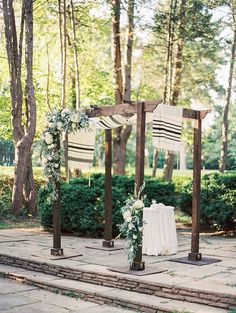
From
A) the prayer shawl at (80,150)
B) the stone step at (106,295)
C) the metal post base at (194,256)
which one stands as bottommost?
the stone step at (106,295)

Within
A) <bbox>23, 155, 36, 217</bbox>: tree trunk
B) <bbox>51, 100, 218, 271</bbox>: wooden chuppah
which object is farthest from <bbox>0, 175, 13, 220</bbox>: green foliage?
<bbox>51, 100, 218, 271</bbox>: wooden chuppah

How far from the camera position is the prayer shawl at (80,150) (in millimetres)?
8789

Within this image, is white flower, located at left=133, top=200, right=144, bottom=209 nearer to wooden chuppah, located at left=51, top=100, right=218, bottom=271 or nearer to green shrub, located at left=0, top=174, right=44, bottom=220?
wooden chuppah, located at left=51, top=100, right=218, bottom=271

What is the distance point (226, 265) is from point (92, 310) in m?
2.47

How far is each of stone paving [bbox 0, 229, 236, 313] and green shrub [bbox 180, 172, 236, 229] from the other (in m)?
0.42

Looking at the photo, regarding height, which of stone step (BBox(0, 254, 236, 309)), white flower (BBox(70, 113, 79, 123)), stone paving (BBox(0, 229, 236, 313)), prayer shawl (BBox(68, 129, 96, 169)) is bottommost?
stone step (BBox(0, 254, 236, 309))

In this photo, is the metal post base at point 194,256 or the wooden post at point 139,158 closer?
the wooden post at point 139,158

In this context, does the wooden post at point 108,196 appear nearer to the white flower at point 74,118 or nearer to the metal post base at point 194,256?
the white flower at point 74,118

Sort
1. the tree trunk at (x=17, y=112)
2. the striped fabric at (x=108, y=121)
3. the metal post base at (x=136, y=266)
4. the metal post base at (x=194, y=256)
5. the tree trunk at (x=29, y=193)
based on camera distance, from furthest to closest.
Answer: the tree trunk at (x=29, y=193) < the tree trunk at (x=17, y=112) < the striped fabric at (x=108, y=121) < the metal post base at (x=194, y=256) < the metal post base at (x=136, y=266)

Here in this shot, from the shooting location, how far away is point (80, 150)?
8852 mm

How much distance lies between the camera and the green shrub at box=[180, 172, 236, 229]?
10.6 meters

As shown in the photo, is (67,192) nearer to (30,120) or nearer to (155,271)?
(30,120)

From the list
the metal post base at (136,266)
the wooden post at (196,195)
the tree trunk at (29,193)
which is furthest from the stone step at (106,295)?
the tree trunk at (29,193)

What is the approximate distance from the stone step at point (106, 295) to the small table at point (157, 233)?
178 cm
